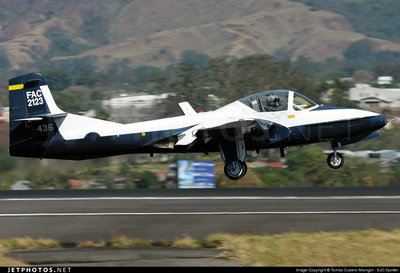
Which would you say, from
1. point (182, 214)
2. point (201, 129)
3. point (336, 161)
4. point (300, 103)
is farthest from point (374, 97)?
point (182, 214)

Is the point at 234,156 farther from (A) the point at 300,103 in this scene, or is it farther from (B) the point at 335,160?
(B) the point at 335,160

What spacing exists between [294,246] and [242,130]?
812 cm

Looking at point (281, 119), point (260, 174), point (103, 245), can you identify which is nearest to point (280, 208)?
point (281, 119)

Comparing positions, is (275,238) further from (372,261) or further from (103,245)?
(103,245)

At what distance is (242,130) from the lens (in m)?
19.7

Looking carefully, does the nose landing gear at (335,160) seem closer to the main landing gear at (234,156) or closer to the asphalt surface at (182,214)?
the asphalt surface at (182,214)

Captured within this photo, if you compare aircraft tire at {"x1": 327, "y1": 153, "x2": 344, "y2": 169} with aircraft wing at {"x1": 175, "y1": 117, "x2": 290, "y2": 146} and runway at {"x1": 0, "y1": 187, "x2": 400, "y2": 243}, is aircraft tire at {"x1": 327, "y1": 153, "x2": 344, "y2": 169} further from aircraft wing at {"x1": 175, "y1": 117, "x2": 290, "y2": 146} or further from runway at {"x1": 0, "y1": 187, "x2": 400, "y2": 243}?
aircraft wing at {"x1": 175, "y1": 117, "x2": 290, "y2": 146}

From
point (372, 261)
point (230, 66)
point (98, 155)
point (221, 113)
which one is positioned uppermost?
point (230, 66)

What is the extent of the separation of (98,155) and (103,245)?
8188mm

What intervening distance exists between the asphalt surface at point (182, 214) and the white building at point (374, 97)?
7302 centimetres

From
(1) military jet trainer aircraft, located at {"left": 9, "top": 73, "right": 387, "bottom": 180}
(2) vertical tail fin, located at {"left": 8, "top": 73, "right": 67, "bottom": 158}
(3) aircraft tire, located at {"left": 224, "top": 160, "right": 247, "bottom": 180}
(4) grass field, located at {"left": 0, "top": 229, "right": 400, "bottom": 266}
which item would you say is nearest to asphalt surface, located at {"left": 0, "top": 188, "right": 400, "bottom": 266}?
(4) grass field, located at {"left": 0, "top": 229, "right": 400, "bottom": 266}

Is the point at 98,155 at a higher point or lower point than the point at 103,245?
higher

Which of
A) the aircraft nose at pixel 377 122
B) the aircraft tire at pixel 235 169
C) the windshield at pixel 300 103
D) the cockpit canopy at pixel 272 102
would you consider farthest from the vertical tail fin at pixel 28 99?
the aircraft nose at pixel 377 122

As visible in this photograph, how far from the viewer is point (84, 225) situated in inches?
606
